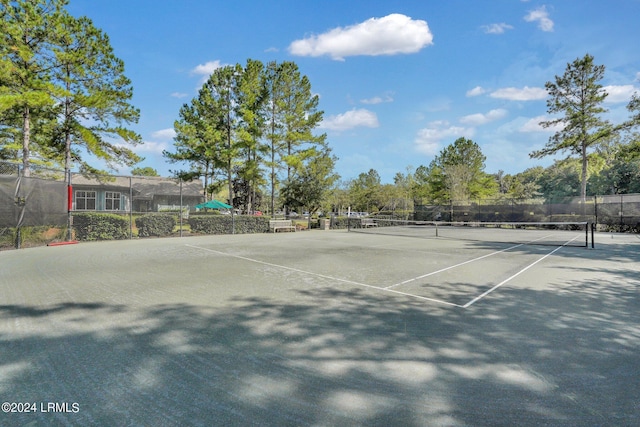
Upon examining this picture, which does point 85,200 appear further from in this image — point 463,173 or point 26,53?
point 463,173

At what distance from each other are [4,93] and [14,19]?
3370mm

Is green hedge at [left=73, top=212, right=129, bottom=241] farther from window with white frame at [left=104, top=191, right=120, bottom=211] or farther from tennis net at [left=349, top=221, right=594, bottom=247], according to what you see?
window with white frame at [left=104, top=191, right=120, bottom=211]

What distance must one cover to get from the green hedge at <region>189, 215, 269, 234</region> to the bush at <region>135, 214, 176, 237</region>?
141cm

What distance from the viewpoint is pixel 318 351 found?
9.92 ft

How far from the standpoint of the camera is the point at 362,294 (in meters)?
5.20

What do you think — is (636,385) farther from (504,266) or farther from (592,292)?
(504,266)

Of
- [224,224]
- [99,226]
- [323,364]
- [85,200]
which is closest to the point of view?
[323,364]

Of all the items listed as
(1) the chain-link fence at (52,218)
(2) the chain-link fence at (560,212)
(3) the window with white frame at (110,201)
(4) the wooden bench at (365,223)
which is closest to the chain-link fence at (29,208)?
(1) the chain-link fence at (52,218)

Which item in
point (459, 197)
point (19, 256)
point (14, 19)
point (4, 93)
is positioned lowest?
point (19, 256)

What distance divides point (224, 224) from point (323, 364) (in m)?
17.2

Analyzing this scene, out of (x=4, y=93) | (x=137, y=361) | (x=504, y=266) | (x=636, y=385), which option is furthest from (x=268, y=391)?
(x=4, y=93)

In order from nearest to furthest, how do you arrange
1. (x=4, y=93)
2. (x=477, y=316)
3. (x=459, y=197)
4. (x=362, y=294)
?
1. (x=477, y=316)
2. (x=362, y=294)
3. (x=4, y=93)
4. (x=459, y=197)

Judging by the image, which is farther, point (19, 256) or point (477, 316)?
point (19, 256)

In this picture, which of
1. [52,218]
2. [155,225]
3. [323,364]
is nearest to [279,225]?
[155,225]
